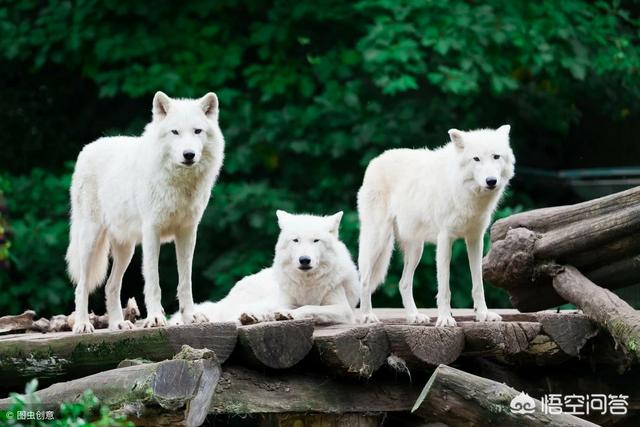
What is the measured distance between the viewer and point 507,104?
12805 millimetres

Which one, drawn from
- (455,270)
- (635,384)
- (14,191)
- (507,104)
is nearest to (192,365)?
(635,384)

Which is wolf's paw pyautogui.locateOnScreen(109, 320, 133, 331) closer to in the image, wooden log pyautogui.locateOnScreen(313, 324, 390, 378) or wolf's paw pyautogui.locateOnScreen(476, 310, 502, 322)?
wooden log pyautogui.locateOnScreen(313, 324, 390, 378)

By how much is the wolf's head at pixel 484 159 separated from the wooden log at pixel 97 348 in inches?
77.0

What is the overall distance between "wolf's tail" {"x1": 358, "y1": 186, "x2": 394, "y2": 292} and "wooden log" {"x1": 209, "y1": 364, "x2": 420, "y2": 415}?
143cm

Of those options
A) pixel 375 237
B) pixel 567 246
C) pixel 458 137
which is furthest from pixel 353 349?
pixel 375 237

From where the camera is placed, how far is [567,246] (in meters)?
6.87

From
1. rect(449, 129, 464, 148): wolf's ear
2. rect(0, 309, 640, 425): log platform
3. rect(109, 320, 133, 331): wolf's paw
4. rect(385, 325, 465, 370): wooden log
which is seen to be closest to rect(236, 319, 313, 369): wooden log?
rect(0, 309, 640, 425): log platform

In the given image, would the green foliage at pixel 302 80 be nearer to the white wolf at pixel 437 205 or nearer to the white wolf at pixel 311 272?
the white wolf at pixel 437 205

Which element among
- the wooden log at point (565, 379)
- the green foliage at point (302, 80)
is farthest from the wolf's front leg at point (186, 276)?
the green foliage at point (302, 80)

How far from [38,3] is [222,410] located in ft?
27.0

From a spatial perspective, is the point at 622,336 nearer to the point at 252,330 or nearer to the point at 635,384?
the point at 635,384

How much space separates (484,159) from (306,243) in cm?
137

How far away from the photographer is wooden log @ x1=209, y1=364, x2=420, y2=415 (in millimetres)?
5715

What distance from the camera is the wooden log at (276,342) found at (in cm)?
564
